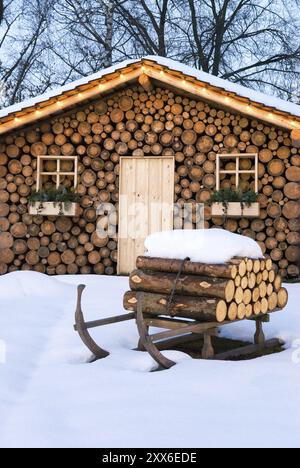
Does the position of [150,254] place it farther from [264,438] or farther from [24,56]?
[24,56]

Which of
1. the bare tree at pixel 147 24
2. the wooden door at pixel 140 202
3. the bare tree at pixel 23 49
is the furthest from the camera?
the bare tree at pixel 23 49

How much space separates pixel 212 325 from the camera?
411cm

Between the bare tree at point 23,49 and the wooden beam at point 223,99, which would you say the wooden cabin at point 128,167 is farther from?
the bare tree at point 23,49

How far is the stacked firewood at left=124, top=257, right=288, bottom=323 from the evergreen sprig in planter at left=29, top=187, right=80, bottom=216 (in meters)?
4.45

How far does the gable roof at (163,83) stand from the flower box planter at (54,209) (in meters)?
1.42

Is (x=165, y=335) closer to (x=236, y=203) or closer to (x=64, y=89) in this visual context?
(x=236, y=203)

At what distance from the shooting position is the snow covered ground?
8.56 ft

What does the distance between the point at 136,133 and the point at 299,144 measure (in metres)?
2.76

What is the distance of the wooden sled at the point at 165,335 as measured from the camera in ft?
12.7

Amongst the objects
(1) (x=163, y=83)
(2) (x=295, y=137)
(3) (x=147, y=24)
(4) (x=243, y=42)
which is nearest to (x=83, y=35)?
(3) (x=147, y=24)

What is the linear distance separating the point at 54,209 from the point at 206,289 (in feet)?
17.2

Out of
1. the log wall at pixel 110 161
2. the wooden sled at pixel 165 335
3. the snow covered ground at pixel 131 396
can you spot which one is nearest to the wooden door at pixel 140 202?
the log wall at pixel 110 161

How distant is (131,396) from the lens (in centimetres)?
320

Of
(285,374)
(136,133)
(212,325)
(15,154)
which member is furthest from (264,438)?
(15,154)
